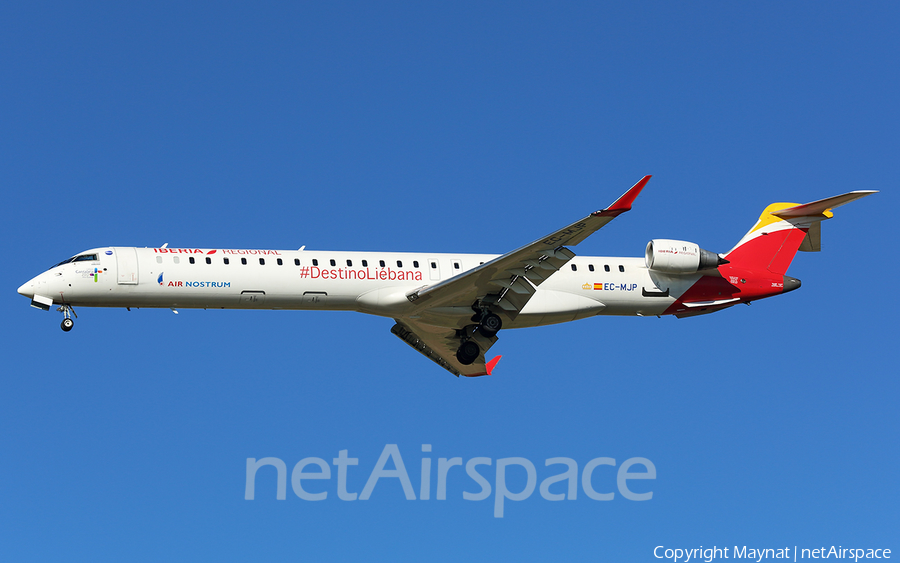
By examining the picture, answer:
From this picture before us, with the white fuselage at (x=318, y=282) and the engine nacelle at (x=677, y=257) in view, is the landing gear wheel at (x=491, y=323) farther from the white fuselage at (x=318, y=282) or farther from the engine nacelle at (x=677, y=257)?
the engine nacelle at (x=677, y=257)

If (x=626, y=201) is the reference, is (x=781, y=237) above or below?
above

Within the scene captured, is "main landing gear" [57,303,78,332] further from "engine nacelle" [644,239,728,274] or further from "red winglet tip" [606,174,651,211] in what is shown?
"engine nacelle" [644,239,728,274]

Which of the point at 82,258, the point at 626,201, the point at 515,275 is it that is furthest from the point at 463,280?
the point at 82,258

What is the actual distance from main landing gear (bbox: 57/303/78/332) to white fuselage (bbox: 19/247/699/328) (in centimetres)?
16

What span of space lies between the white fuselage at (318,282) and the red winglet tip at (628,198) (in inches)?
196

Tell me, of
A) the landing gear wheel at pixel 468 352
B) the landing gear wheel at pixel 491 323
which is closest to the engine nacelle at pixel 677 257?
the landing gear wheel at pixel 491 323

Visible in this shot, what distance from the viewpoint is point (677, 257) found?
27.4m

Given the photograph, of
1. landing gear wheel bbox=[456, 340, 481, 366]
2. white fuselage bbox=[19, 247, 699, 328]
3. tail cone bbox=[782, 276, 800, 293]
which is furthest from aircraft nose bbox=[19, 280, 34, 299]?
tail cone bbox=[782, 276, 800, 293]

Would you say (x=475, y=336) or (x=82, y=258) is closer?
(x=82, y=258)

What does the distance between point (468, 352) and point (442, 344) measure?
1.56 metres

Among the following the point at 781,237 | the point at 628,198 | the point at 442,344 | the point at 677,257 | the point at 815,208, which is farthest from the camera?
the point at 781,237

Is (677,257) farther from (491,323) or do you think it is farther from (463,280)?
(463,280)

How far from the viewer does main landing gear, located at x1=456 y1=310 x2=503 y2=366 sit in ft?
87.3

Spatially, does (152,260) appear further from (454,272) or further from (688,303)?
(688,303)
